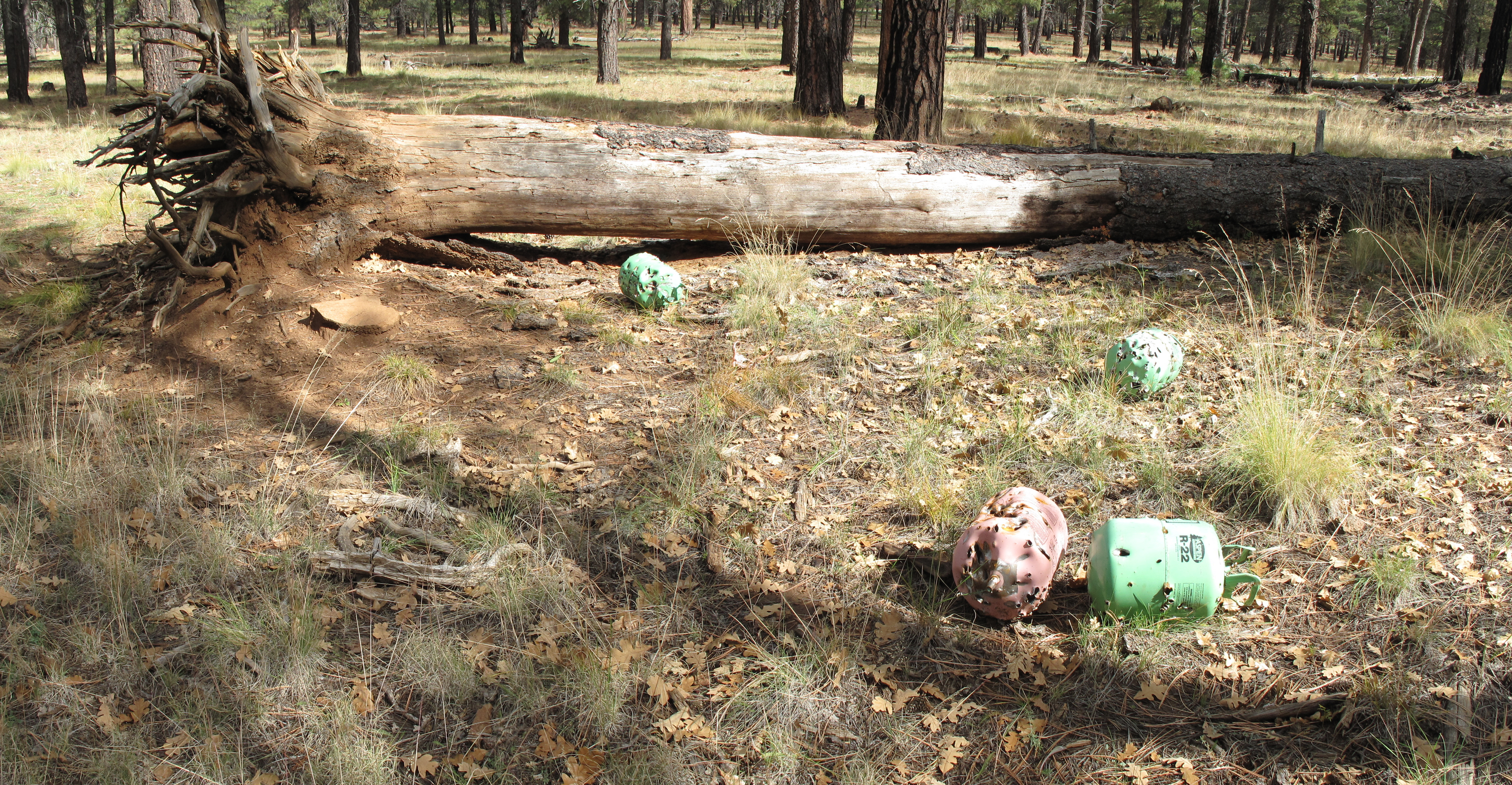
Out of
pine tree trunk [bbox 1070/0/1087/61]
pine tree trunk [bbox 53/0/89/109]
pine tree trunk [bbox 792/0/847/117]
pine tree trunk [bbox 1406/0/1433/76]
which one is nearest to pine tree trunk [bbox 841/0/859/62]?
pine tree trunk [bbox 792/0/847/117]

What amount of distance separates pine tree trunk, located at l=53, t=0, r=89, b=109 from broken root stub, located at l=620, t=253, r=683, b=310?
14.7 meters

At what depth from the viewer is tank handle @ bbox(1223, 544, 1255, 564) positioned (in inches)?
126

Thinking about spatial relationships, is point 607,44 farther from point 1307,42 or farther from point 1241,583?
point 1241,583

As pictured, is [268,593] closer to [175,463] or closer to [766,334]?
[175,463]

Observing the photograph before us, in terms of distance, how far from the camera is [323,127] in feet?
19.1

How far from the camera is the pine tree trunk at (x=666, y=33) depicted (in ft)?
102

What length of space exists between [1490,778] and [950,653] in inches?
59.6

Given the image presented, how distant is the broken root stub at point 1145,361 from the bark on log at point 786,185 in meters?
2.47

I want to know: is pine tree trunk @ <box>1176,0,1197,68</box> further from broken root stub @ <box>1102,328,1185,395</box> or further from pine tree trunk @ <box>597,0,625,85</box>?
broken root stub @ <box>1102,328,1185,395</box>

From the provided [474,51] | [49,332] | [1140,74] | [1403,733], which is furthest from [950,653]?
[474,51]

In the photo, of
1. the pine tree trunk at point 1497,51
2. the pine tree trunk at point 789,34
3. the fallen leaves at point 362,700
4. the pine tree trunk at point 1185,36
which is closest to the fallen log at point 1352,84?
the pine tree trunk at point 1497,51

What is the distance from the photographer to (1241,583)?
303cm

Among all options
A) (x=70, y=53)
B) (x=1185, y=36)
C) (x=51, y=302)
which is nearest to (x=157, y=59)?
(x=70, y=53)

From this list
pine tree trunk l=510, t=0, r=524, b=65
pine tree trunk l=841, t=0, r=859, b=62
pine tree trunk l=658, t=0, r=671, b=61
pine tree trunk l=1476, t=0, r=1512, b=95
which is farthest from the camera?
pine tree trunk l=658, t=0, r=671, b=61
